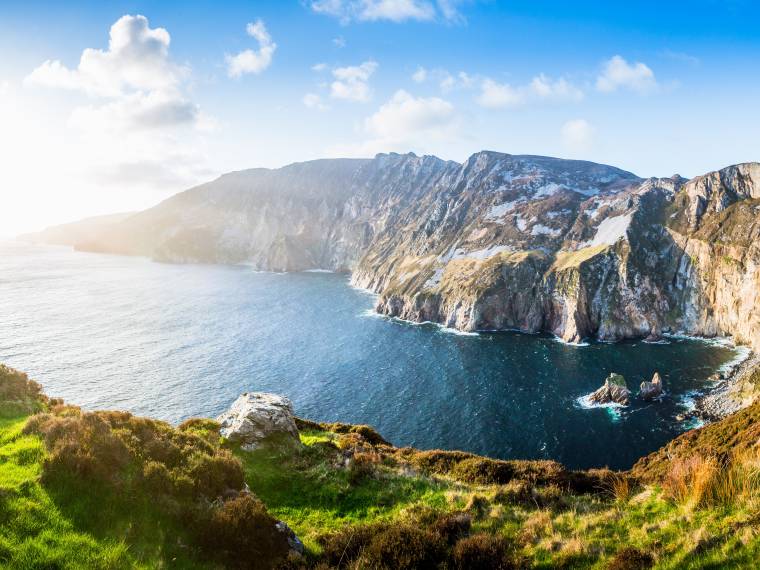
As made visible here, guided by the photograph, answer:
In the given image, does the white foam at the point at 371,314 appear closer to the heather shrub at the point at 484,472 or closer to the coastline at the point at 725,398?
the coastline at the point at 725,398

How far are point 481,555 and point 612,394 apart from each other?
66.5 meters

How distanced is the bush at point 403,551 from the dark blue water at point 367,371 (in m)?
46.6

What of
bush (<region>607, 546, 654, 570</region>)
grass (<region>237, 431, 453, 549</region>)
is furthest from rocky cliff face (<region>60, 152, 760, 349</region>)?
bush (<region>607, 546, 654, 570</region>)

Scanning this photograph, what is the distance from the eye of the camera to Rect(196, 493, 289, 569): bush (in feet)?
37.0

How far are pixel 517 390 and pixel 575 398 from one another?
926 cm

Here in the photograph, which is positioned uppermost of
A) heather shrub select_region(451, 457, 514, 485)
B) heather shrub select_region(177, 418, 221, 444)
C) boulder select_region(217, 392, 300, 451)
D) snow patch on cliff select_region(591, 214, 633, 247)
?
snow patch on cliff select_region(591, 214, 633, 247)

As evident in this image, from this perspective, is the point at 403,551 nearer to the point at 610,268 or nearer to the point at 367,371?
the point at 367,371

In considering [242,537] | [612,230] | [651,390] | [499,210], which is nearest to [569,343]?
[651,390]

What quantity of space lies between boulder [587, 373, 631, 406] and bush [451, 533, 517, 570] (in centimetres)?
6427

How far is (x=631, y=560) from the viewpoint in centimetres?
1000

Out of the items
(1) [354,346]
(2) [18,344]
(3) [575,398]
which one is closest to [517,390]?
(3) [575,398]

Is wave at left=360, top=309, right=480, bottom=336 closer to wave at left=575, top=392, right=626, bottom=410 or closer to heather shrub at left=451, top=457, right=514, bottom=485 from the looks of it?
wave at left=575, top=392, right=626, bottom=410

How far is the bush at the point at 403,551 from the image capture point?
10398 mm

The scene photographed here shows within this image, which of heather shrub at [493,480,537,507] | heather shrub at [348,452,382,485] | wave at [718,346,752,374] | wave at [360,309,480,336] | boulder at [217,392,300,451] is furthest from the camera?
wave at [360,309,480,336]
